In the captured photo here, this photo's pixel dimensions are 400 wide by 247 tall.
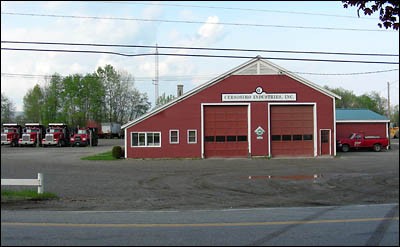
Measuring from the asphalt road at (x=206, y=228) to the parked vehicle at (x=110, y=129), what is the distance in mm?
67001

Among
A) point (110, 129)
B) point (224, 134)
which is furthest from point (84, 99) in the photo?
point (224, 134)

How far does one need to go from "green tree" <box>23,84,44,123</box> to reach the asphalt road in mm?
51810

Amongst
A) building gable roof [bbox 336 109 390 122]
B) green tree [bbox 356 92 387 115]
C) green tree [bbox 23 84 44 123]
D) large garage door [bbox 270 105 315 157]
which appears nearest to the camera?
large garage door [bbox 270 105 315 157]

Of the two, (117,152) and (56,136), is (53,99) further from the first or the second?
(117,152)

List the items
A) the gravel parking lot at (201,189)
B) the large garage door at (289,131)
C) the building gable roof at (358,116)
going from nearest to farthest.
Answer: the gravel parking lot at (201,189) → the large garage door at (289,131) → the building gable roof at (358,116)

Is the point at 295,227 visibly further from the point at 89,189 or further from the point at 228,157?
the point at 228,157

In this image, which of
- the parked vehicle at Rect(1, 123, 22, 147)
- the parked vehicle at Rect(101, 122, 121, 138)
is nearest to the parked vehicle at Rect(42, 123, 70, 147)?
the parked vehicle at Rect(1, 123, 22, 147)

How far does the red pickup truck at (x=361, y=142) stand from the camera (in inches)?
1550

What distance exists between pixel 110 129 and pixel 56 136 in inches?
1028

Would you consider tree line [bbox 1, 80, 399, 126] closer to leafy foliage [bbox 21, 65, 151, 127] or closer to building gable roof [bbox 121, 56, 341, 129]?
leafy foliage [bbox 21, 65, 151, 127]

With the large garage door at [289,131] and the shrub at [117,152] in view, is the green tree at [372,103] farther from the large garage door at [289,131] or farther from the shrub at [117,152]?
the shrub at [117,152]

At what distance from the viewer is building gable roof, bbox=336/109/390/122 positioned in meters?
42.7

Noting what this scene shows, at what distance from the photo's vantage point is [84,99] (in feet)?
177

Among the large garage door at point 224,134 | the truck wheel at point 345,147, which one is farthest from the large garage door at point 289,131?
the truck wheel at point 345,147
